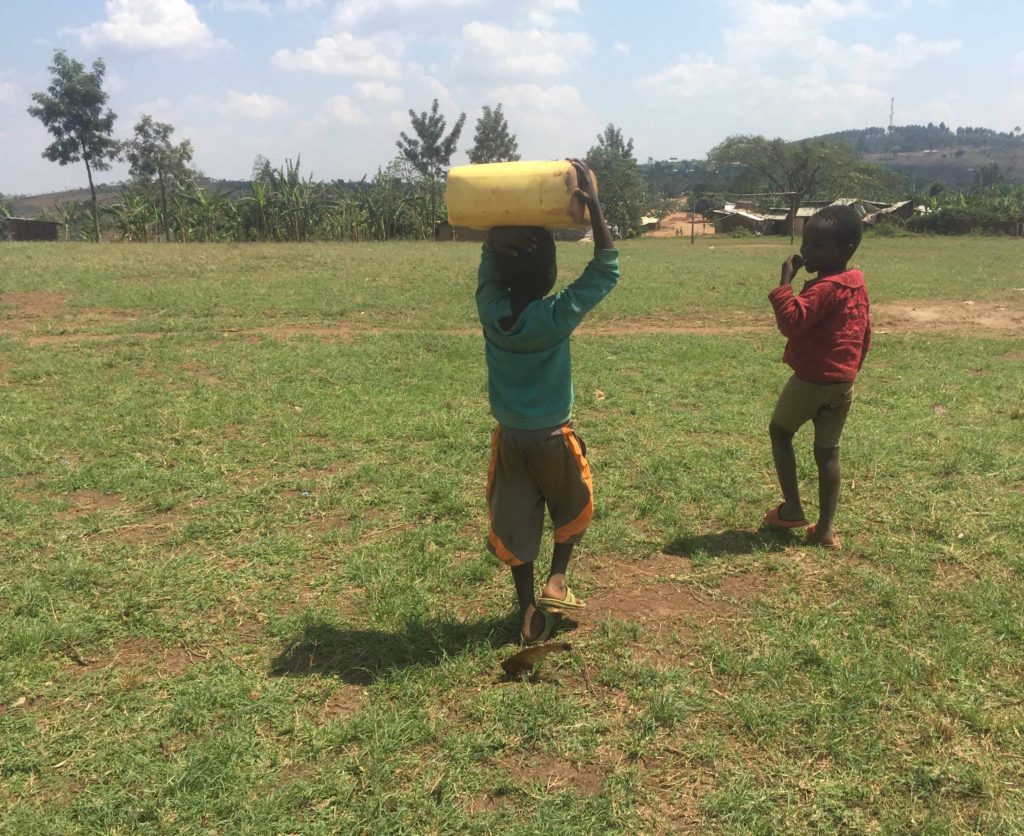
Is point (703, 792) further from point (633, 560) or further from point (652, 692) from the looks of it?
point (633, 560)

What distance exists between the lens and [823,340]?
3.50 meters

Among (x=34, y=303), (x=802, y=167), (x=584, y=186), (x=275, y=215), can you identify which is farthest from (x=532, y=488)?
(x=802, y=167)

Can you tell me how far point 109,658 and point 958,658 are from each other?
3.35 meters

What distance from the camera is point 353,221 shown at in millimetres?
33875

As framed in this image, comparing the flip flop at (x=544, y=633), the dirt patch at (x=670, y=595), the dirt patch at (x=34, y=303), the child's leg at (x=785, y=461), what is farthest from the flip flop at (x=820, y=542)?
the dirt patch at (x=34, y=303)

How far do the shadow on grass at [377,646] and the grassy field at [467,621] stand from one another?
0.6 inches

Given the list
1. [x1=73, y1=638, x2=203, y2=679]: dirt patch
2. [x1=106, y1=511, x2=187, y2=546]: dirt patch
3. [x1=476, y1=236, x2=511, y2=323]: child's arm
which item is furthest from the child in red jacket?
[x1=106, y1=511, x2=187, y2=546]: dirt patch

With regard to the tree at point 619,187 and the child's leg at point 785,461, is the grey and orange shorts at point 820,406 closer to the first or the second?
the child's leg at point 785,461

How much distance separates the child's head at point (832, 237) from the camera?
3359mm

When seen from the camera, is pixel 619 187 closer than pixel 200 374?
No

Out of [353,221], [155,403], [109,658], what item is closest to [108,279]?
[155,403]

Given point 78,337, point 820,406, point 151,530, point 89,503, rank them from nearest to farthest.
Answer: point 820,406 < point 151,530 < point 89,503 < point 78,337

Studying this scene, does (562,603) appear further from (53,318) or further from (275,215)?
(275,215)

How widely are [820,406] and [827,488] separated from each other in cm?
44
